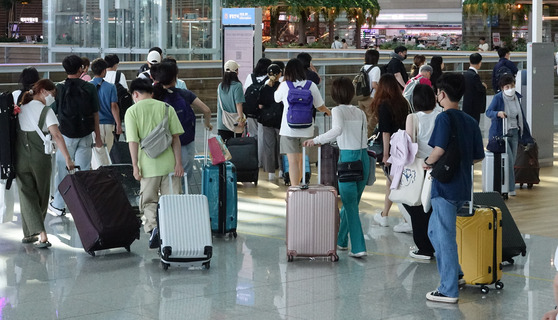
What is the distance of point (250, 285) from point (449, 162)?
1.86 metres

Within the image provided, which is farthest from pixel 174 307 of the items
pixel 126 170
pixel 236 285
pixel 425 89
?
pixel 126 170

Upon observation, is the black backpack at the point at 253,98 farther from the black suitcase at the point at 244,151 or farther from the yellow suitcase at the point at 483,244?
the yellow suitcase at the point at 483,244

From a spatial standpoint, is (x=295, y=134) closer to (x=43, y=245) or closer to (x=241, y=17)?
(x=43, y=245)

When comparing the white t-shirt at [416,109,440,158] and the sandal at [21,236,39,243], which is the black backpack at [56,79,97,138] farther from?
the white t-shirt at [416,109,440,158]

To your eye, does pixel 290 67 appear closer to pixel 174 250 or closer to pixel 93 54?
pixel 174 250

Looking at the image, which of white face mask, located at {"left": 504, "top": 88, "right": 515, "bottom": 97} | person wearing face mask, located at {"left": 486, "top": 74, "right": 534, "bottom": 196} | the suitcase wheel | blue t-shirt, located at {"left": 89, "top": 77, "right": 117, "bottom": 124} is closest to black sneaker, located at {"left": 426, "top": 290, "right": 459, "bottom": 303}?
the suitcase wheel

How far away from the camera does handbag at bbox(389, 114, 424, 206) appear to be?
26.5 feet

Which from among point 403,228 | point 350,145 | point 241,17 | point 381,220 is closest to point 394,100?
point 350,145

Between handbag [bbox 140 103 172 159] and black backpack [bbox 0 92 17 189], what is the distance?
130cm

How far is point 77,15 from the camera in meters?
26.9

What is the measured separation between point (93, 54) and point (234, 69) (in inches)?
573

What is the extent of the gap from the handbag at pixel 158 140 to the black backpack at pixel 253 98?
4.33m

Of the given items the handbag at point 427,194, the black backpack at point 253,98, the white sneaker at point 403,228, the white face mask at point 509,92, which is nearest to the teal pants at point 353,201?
the handbag at point 427,194

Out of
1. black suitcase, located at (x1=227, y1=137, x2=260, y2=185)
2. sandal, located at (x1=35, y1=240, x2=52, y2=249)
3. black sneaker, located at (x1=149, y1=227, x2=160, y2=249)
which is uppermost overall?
black suitcase, located at (x1=227, y1=137, x2=260, y2=185)
